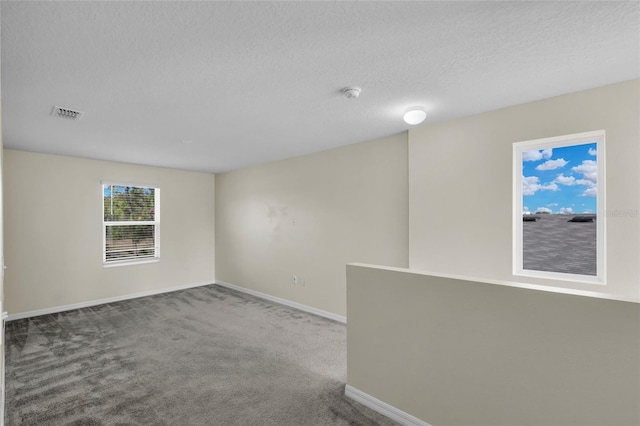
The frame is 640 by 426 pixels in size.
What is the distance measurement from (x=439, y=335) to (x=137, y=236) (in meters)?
5.40

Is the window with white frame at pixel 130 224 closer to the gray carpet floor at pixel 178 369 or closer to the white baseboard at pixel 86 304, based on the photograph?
the white baseboard at pixel 86 304

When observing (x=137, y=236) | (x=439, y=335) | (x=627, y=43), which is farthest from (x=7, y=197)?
(x=627, y=43)

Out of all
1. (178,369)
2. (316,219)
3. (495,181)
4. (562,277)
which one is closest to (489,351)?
(562,277)

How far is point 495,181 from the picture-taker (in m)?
2.76

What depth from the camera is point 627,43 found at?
174 cm

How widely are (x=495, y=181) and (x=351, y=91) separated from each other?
157 cm

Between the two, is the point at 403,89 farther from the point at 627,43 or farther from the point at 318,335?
the point at 318,335

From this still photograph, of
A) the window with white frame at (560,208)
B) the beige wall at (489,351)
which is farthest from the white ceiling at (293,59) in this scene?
the beige wall at (489,351)

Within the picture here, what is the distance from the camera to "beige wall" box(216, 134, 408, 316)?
145 inches

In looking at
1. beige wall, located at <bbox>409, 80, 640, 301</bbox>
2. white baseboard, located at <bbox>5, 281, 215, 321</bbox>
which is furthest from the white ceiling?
white baseboard, located at <bbox>5, 281, 215, 321</bbox>

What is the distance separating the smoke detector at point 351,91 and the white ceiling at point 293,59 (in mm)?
61

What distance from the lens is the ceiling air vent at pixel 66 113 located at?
2.65 metres

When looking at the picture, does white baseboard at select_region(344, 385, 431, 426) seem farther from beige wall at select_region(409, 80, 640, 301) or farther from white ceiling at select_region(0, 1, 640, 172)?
white ceiling at select_region(0, 1, 640, 172)

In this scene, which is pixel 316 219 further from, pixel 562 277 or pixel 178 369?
pixel 562 277
